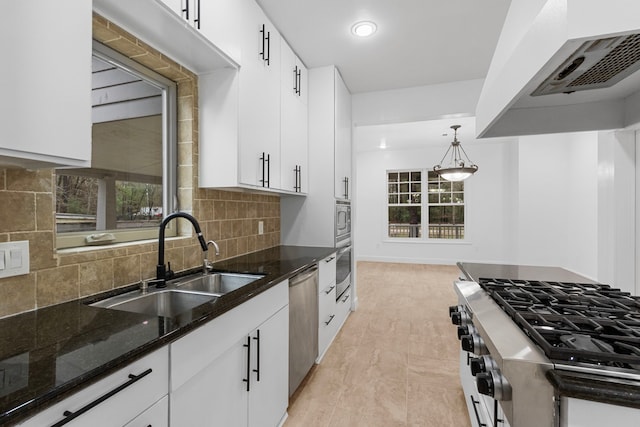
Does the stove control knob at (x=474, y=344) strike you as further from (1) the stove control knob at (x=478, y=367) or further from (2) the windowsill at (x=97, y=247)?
(2) the windowsill at (x=97, y=247)

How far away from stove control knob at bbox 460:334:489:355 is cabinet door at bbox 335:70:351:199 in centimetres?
203

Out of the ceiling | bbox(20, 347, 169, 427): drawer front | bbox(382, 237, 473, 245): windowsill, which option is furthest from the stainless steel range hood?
bbox(382, 237, 473, 245): windowsill

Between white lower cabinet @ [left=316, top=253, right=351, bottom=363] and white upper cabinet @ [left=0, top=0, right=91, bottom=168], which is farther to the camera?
white lower cabinet @ [left=316, top=253, right=351, bottom=363]

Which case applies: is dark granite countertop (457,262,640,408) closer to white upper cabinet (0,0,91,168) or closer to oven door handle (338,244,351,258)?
white upper cabinet (0,0,91,168)

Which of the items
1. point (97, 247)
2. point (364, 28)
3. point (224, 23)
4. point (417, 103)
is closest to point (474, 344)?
point (97, 247)

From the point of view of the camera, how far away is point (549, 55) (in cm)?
80

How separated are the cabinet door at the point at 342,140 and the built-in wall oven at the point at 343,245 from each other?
0.47 feet

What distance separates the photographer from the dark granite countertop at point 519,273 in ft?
5.42

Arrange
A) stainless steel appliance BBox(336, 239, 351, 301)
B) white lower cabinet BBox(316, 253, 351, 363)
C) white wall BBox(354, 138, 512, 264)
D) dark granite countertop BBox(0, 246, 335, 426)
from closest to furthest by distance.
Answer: dark granite countertop BBox(0, 246, 335, 426) → white lower cabinet BBox(316, 253, 351, 363) → stainless steel appliance BBox(336, 239, 351, 301) → white wall BBox(354, 138, 512, 264)

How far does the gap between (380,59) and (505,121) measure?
1.64m

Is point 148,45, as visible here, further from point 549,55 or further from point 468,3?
point 468,3

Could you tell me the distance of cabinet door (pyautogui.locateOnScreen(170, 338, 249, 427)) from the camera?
973 millimetres

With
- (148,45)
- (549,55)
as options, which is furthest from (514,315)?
(148,45)

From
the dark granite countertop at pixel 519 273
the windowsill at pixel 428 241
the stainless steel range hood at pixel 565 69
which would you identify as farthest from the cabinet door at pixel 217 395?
the windowsill at pixel 428 241
